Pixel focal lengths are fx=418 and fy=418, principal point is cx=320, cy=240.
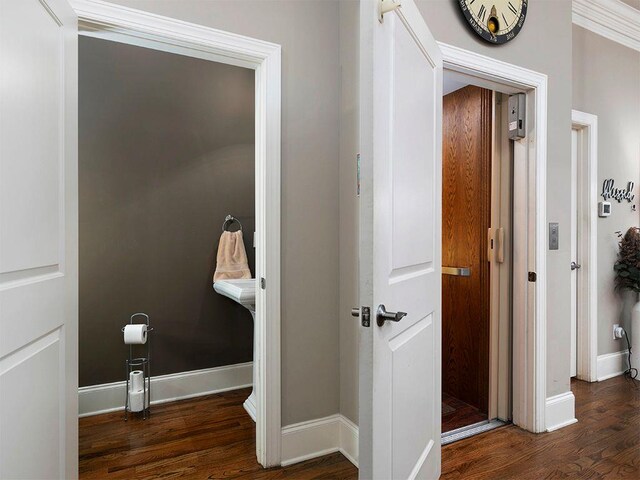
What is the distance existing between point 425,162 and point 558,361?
1.68 metres

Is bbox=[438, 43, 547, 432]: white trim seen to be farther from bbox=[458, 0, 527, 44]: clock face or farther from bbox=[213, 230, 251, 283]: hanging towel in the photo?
bbox=[213, 230, 251, 283]: hanging towel

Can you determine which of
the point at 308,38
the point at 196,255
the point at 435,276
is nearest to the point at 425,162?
the point at 435,276

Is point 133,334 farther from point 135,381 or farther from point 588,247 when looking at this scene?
point 588,247

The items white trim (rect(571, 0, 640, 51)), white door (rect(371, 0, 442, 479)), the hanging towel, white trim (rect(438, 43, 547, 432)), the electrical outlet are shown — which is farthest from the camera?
the electrical outlet

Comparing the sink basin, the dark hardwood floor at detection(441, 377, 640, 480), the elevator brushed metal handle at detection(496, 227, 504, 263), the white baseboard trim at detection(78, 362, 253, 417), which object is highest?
the elevator brushed metal handle at detection(496, 227, 504, 263)

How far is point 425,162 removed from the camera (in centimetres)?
164

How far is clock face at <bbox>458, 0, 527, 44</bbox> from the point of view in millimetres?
2178

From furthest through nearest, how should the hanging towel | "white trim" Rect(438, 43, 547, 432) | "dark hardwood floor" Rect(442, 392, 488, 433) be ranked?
the hanging towel
"dark hardwood floor" Rect(442, 392, 488, 433)
"white trim" Rect(438, 43, 547, 432)

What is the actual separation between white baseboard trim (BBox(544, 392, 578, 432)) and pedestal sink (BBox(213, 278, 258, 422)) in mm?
1711

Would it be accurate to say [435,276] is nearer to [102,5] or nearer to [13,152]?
[13,152]

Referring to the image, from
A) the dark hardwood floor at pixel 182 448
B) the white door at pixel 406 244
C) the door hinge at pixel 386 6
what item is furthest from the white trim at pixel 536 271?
the door hinge at pixel 386 6

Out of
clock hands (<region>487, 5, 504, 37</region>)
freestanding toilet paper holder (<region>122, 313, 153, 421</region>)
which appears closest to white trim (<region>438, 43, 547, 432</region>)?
clock hands (<region>487, 5, 504, 37</region>)

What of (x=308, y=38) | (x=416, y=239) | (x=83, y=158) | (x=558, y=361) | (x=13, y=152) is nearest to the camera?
(x=13, y=152)

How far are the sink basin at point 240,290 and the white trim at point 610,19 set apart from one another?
306 centimetres
